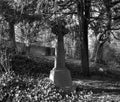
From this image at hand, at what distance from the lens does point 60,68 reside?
20.8ft

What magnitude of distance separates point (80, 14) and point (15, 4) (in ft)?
11.9

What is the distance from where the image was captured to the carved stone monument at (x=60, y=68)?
240 inches

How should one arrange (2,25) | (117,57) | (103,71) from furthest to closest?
1. (117,57)
2. (103,71)
3. (2,25)

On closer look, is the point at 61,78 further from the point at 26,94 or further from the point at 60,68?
the point at 26,94

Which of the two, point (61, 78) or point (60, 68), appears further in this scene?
point (60, 68)

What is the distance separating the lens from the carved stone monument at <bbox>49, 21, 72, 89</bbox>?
611 centimetres

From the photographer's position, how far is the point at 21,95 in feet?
14.2

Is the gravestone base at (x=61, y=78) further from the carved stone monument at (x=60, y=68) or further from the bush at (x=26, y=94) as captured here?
the bush at (x=26, y=94)

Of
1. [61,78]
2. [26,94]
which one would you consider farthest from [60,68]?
[26,94]

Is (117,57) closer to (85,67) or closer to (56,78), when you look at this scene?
(85,67)

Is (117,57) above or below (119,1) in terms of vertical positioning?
below

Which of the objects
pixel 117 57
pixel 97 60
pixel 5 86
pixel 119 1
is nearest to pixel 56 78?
pixel 5 86

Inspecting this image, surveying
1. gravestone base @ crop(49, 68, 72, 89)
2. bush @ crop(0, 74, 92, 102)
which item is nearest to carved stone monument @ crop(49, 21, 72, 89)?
gravestone base @ crop(49, 68, 72, 89)

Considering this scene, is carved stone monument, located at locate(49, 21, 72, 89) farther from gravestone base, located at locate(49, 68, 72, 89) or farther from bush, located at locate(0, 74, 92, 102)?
bush, located at locate(0, 74, 92, 102)
